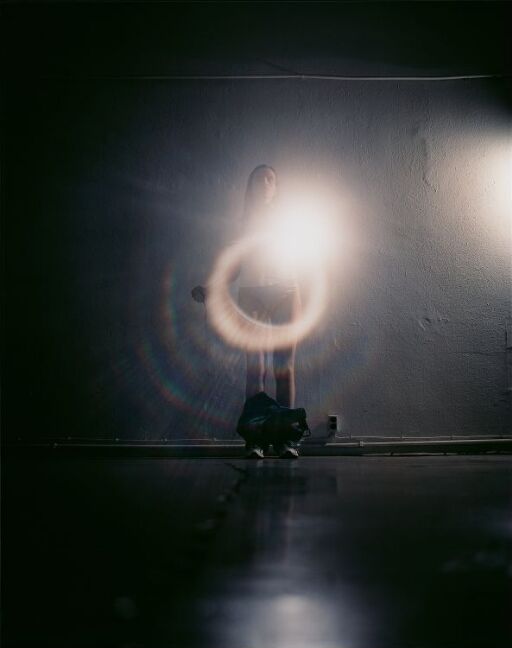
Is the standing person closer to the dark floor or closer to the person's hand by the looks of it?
the person's hand

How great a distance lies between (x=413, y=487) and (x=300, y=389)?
199 centimetres

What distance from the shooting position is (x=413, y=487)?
8.75 feet

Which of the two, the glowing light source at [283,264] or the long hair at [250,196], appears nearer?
the glowing light source at [283,264]

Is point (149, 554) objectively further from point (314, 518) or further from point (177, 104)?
point (177, 104)

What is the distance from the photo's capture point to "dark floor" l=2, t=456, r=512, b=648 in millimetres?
961

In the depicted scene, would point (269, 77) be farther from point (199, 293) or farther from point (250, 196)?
point (199, 293)

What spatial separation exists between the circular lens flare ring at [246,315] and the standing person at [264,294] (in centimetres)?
4

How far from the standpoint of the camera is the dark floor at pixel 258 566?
3.15 ft

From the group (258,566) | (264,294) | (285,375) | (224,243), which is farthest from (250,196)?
(258,566)

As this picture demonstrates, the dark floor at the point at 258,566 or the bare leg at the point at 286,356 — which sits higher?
the bare leg at the point at 286,356

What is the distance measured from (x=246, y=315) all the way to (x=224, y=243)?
0.51 meters

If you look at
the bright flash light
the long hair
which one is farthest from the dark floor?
the long hair

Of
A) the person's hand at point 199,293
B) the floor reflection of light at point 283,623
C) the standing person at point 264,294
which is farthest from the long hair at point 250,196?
the floor reflection of light at point 283,623

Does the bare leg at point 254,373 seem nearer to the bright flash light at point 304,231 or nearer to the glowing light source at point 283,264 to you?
the glowing light source at point 283,264
